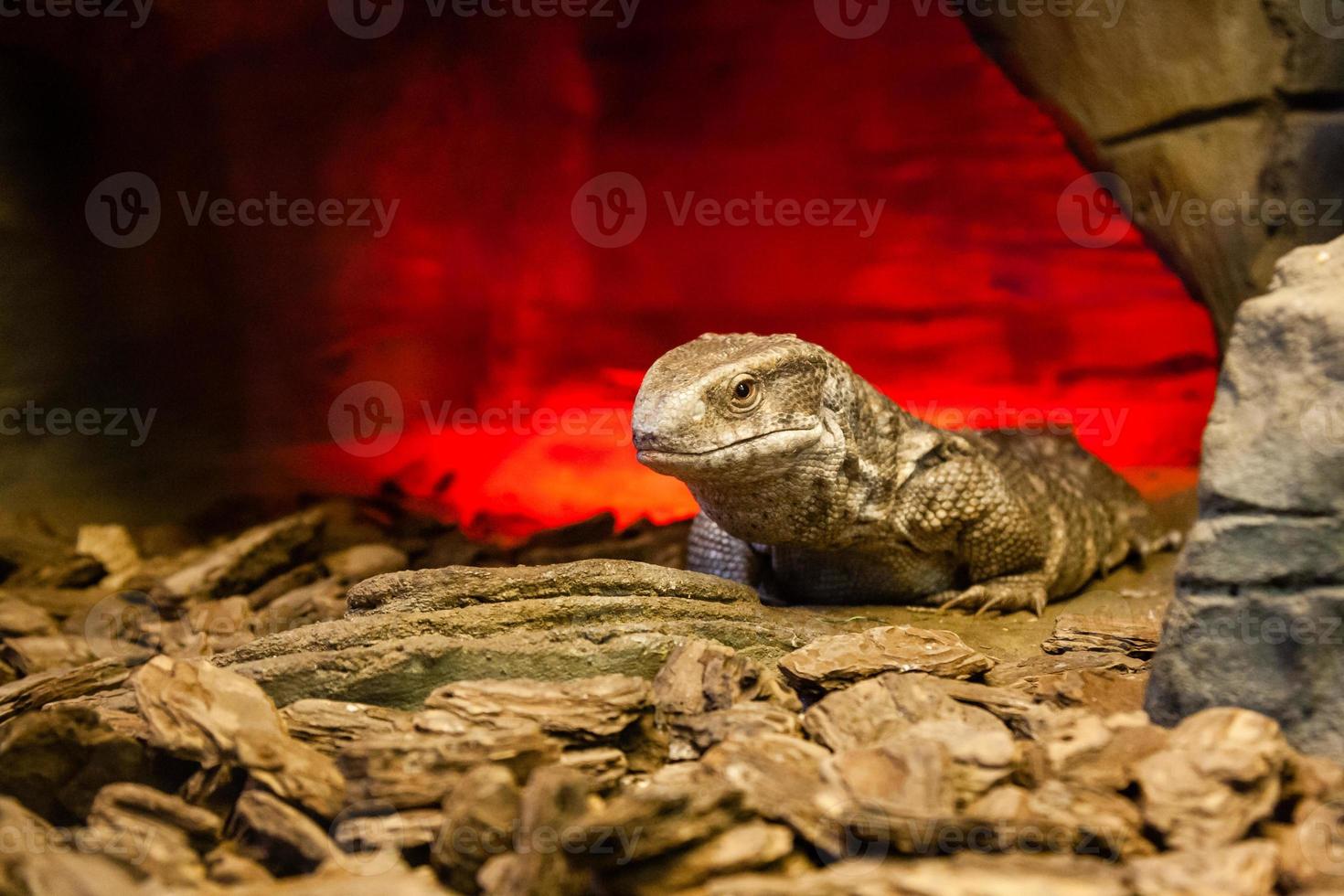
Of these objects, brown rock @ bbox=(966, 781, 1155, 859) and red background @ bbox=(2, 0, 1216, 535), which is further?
red background @ bbox=(2, 0, 1216, 535)

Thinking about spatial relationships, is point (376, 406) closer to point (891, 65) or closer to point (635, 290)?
point (635, 290)

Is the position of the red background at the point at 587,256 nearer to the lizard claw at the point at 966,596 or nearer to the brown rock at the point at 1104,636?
the lizard claw at the point at 966,596

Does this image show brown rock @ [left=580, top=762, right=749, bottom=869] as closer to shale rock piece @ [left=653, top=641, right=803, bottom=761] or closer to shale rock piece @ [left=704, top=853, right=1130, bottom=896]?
shale rock piece @ [left=704, top=853, right=1130, bottom=896]

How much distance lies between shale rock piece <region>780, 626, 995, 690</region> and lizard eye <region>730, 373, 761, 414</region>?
0.98 m

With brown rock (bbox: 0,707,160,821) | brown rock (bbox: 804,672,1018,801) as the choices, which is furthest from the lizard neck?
brown rock (bbox: 0,707,160,821)

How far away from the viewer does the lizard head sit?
424cm

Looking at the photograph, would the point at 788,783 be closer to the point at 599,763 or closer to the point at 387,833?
the point at 599,763

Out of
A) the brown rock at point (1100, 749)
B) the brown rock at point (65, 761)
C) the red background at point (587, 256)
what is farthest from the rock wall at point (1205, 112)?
the brown rock at point (65, 761)

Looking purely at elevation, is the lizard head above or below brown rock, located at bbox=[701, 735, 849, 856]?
above

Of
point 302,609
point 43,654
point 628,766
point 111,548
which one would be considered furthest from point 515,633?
point 111,548

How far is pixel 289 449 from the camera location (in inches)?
303

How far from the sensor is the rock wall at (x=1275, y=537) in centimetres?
284

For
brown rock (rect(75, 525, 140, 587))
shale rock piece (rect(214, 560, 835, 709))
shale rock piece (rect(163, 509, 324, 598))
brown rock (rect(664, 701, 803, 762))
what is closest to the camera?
brown rock (rect(664, 701, 803, 762))

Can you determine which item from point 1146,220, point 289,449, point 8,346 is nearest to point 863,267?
point 1146,220
